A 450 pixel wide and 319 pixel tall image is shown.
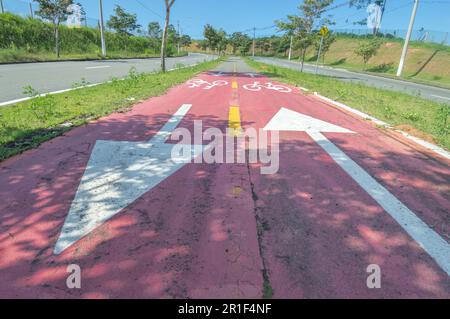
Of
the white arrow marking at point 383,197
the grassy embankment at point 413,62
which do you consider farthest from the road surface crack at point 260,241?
the grassy embankment at point 413,62

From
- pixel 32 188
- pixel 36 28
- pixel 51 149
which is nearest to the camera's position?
pixel 32 188

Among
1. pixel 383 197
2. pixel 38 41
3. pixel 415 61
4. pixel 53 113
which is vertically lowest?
pixel 383 197

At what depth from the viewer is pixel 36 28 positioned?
2483cm

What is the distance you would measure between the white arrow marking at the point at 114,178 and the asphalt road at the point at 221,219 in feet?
0.06

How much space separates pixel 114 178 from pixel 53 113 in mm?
3477

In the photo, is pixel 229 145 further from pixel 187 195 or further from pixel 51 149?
pixel 51 149

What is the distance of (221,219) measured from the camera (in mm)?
2445

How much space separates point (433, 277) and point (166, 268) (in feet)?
6.10

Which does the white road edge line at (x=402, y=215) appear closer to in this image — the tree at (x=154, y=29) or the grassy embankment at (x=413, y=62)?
the grassy embankment at (x=413, y=62)

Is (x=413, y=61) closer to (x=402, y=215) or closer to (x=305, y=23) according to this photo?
(x=305, y=23)

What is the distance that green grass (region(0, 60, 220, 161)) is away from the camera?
13.3 feet

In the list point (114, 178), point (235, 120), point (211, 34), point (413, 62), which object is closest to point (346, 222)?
point (114, 178)
